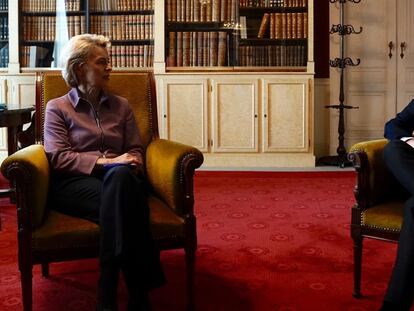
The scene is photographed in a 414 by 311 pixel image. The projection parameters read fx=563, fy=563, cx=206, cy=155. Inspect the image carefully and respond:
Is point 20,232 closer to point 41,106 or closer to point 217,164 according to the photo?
point 41,106

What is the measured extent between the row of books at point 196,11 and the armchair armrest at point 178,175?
367 cm

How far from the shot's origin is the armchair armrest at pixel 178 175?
2043 mm

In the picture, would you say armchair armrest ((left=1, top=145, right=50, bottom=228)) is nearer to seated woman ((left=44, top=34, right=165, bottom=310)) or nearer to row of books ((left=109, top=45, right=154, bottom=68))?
seated woman ((left=44, top=34, right=165, bottom=310))

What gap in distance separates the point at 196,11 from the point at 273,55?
2.90ft

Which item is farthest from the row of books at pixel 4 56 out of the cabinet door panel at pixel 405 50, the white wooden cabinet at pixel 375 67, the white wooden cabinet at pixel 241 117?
the cabinet door panel at pixel 405 50

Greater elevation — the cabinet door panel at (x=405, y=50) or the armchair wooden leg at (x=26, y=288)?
the cabinet door panel at (x=405, y=50)

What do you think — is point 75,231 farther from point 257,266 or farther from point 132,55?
point 132,55

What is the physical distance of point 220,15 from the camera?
5594mm

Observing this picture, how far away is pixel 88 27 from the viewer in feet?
18.7

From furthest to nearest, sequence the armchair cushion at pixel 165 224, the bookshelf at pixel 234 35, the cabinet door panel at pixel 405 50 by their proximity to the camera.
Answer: the cabinet door panel at pixel 405 50 → the bookshelf at pixel 234 35 → the armchair cushion at pixel 165 224

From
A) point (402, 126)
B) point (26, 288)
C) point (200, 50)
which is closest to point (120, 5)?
point (200, 50)

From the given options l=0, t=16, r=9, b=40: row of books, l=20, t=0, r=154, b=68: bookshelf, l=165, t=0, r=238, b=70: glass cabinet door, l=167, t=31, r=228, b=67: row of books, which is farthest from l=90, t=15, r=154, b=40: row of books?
l=0, t=16, r=9, b=40: row of books

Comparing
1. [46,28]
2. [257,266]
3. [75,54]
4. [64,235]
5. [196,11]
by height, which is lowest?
[257,266]

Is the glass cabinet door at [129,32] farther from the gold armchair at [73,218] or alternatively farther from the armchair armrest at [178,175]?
the armchair armrest at [178,175]
